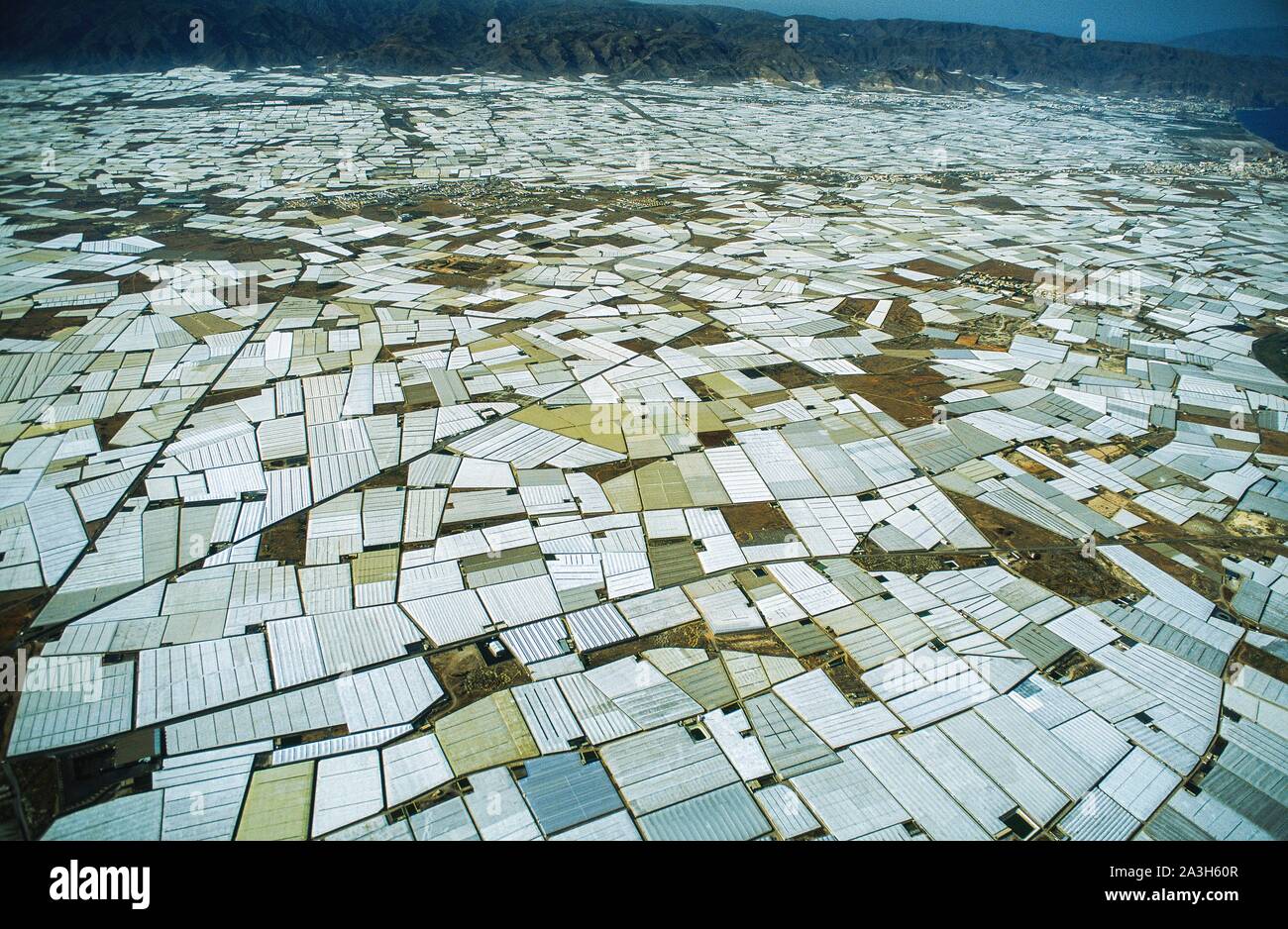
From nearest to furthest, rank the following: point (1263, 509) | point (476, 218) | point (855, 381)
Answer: point (1263, 509) → point (855, 381) → point (476, 218)

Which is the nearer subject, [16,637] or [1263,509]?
[16,637]

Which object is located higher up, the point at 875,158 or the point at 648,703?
the point at 875,158

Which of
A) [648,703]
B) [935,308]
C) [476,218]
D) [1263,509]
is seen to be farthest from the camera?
[476,218]

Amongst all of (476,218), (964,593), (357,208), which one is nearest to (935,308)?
(964,593)

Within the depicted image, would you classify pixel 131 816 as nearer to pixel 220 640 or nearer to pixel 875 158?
pixel 220 640

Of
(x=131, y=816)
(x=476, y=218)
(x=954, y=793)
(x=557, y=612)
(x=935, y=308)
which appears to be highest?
(x=476, y=218)

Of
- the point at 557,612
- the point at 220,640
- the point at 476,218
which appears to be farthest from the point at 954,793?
the point at 476,218
